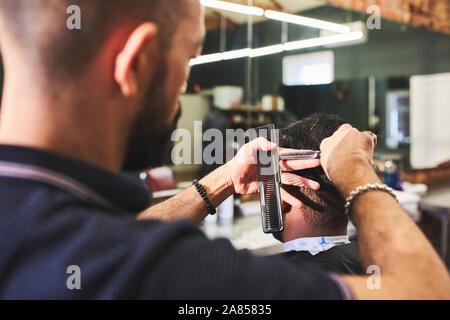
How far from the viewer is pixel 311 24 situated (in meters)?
3.30

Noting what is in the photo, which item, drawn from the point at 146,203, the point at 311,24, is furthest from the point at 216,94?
the point at 146,203

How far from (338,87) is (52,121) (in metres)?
2.96

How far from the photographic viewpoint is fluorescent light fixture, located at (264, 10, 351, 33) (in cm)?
310

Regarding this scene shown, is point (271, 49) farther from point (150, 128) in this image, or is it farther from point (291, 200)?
point (150, 128)

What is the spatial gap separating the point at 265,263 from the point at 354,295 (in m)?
0.14

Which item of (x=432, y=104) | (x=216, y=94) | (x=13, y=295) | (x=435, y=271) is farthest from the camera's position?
(x=432, y=104)

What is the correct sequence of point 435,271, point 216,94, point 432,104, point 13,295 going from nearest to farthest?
point 13,295 < point 435,271 < point 216,94 < point 432,104

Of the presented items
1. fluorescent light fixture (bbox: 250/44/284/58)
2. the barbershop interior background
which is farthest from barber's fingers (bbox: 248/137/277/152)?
fluorescent light fixture (bbox: 250/44/284/58)

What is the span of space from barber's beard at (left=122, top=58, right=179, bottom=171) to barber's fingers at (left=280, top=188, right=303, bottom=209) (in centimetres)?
65

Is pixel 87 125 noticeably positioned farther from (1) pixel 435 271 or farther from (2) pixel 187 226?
(1) pixel 435 271

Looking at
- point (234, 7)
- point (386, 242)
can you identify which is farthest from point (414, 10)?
point (386, 242)

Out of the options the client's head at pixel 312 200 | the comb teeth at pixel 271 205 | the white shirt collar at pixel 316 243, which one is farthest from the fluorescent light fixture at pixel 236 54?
the comb teeth at pixel 271 205

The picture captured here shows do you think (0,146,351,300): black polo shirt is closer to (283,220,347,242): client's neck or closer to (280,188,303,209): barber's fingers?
(280,188,303,209): barber's fingers
